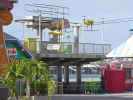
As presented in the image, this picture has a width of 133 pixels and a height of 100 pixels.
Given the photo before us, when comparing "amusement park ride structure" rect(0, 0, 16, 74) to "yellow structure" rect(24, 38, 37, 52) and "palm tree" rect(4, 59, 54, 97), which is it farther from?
"yellow structure" rect(24, 38, 37, 52)

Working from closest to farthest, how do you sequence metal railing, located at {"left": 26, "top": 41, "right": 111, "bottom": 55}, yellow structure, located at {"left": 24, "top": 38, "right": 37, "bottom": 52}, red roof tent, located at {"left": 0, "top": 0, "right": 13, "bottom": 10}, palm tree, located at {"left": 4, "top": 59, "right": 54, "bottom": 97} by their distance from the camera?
red roof tent, located at {"left": 0, "top": 0, "right": 13, "bottom": 10} < palm tree, located at {"left": 4, "top": 59, "right": 54, "bottom": 97} < yellow structure, located at {"left": 24, "top": 38, "right": 37, "bottom": 52} < metal railing, located at {"left": 26, "top": 41, "right": 111, "bottom": 55}

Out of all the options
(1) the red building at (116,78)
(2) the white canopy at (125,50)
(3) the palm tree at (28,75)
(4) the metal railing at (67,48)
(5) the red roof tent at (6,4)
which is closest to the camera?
(5) the red roof tent at (6,4)

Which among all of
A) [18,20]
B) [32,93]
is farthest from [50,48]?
[32,93]

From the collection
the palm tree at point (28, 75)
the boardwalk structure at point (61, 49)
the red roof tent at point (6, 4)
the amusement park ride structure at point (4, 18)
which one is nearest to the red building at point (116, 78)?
the boardwalk structure at point (61, 49)

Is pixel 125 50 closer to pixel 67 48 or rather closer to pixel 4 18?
pixel 67 48

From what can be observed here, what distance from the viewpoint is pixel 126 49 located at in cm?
8012

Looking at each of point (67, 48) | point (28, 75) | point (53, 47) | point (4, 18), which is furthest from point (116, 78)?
point (4, 18)

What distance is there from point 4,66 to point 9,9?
2.95 metres

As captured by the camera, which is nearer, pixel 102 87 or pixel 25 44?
pixel 25 44

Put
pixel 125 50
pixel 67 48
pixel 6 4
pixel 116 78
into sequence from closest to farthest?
pixel 6 4 < pixel 67 48 < pixel 116 78 < pixel 125 50

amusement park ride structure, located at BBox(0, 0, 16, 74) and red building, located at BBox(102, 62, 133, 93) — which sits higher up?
amusement park ride structure, located at BBox(0, 0, 16, 74)

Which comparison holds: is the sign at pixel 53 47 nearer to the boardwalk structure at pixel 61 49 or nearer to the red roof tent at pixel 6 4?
the boardwalk structure at pixel 61 49

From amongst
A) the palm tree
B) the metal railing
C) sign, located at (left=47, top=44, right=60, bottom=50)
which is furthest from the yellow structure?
the palm tree

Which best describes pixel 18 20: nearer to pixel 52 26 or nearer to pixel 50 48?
pixel 52 26
